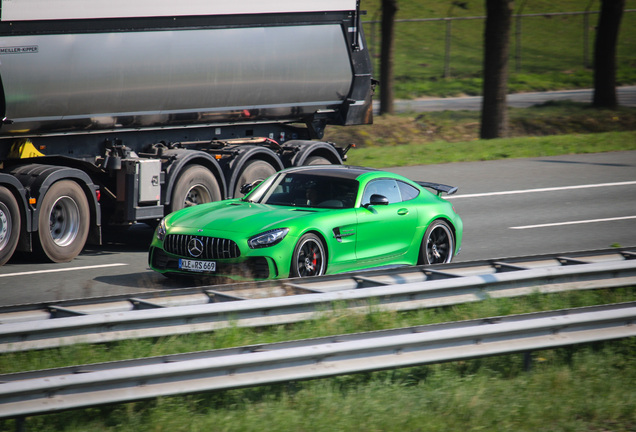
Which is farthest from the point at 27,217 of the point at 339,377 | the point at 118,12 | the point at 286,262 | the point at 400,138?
the point at 400,138

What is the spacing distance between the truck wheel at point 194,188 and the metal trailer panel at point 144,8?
7.84 ft

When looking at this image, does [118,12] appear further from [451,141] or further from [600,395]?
[451,141]

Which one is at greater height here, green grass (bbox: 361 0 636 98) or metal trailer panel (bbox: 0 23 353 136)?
green grass (bbox: 361 0 636 98)

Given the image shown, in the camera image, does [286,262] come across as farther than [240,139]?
No

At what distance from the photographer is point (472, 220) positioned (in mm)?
15117

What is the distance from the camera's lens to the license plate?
387 inches

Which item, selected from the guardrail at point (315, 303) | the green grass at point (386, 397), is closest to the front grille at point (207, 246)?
the guardrail at point (315, 303)

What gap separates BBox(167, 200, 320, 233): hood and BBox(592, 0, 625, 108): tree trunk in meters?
20.3

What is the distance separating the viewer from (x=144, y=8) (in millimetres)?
13148

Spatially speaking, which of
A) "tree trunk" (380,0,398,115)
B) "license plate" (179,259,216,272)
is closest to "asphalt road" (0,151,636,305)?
"license plate" (179,259,216,272)

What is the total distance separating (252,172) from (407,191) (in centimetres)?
413

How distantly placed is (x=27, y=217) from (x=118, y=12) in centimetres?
319

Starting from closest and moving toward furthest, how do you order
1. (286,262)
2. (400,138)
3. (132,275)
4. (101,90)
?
1. (286,262)
2. (132,275)
3. (101,90)
4. (400,138)

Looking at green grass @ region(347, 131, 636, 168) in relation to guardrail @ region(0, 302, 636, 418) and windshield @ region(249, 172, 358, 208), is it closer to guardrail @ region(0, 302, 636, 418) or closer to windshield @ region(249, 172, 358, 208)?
windshield @ region(249, 172, 358, 208)
